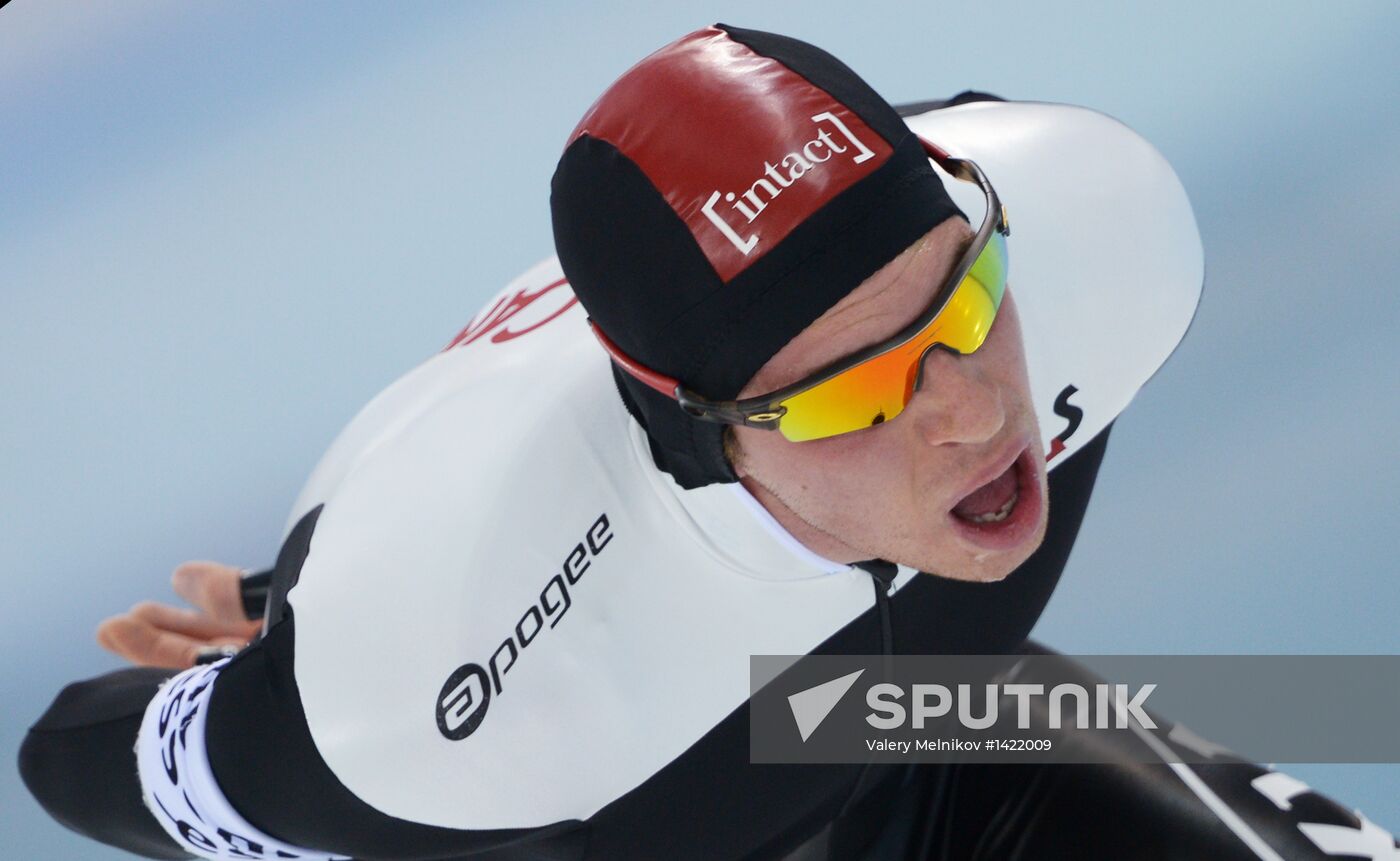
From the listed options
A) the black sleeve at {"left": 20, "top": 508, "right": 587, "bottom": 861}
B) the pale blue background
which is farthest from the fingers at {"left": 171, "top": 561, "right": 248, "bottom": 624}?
the black sleeve at {"left": 20, "top": 508, "right": 587, "bottom": 861}

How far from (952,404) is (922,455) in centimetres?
6

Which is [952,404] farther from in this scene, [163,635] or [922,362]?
[163,635]

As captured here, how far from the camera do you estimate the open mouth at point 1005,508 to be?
152 cm

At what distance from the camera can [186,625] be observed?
94.3 inches

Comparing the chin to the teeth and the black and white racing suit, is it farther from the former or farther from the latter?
the black and white racing suit

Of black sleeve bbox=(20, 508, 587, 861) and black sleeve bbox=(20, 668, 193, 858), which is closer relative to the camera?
black sleeve bbox=(20, 508, 587, 861)

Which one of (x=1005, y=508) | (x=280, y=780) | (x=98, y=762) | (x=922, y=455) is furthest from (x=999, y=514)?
(x=98, y=762)

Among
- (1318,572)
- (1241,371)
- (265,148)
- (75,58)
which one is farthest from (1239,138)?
(75,58)

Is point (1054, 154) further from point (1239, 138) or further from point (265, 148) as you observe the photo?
point (265, 148)

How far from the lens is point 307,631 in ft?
5.14

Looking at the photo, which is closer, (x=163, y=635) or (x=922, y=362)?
(x=922, y=362)

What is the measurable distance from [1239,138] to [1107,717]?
1853mm

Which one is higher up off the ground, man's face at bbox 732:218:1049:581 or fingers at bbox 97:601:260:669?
man's face at bbox 732:218:1049:581

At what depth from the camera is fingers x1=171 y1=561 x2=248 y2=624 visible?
2420 millimetres
